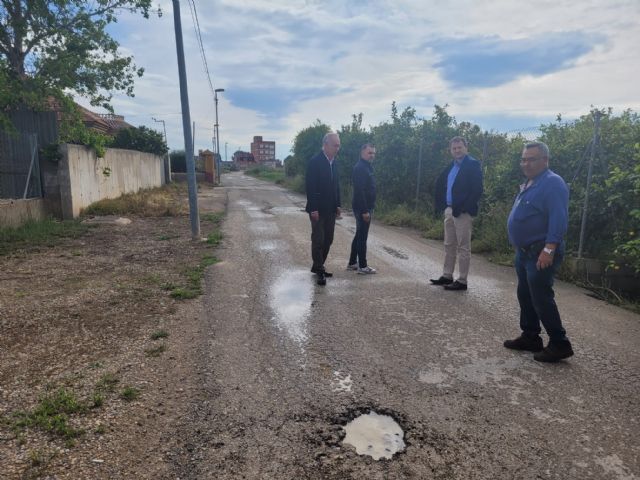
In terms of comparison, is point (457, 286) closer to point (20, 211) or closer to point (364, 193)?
point (364, 193)

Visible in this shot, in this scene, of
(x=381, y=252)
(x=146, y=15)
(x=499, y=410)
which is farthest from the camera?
(x=146, y=15)

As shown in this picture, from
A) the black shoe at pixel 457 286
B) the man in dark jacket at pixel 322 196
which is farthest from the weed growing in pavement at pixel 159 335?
the black shoe at pixel 457 286

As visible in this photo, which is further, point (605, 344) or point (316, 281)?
point (316, 281)

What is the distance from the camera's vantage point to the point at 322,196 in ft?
19.6

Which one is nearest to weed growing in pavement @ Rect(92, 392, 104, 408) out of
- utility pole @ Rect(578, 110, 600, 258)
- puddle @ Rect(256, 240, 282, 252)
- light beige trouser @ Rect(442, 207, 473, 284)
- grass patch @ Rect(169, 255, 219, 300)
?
grass patch @ Rect(169, 255, 219, 300)

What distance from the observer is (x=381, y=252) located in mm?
8430

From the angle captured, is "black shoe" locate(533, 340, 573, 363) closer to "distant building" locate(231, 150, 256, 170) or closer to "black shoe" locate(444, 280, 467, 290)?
"black shoe" locate(444, 280, 467, 290)

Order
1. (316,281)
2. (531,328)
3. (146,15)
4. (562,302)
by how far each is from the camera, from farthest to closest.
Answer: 1. (146,15)
2. (316,281)
3. (562,302)
4. (531,328)

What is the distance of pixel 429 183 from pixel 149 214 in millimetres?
8390

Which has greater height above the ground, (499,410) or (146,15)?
(146,15)

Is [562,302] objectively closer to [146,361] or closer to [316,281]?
[316,281]

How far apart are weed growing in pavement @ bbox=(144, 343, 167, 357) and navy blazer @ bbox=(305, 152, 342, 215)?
8.87 feet

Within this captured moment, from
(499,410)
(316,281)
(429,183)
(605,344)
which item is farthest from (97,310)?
(429,183)

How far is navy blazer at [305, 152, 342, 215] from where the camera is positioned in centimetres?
589
